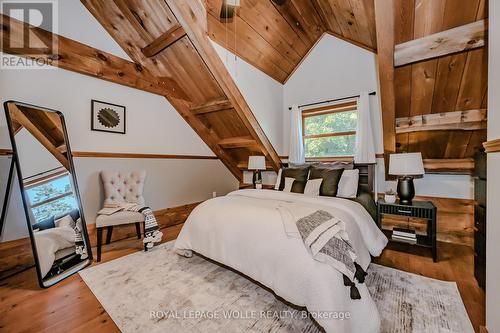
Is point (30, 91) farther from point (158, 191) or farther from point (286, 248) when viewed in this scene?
point (286, 248)

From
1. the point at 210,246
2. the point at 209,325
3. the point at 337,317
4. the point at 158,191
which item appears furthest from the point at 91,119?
the point at 337,317

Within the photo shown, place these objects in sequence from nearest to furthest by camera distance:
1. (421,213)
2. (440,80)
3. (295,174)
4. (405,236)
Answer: (440,80) → (421,213) → (405,236) → (295,174)

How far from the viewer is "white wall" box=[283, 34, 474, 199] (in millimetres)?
2732

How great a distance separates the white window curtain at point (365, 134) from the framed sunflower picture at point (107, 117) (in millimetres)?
3334

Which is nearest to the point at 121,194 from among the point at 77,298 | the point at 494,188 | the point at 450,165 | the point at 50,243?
the point at 50,243

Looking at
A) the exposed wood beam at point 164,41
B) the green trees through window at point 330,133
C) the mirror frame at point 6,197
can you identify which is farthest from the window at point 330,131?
the mirror frame at point 6,197

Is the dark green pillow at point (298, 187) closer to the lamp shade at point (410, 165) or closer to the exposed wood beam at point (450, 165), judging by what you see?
the lamp shade at point (410, 165)

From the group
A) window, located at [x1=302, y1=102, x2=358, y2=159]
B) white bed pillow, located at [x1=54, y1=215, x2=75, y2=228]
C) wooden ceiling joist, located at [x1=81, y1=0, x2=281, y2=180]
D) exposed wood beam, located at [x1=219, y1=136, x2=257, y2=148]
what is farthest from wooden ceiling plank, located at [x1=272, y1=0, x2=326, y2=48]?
white bed pillow, located at [x1=54, y1=215, x2=75, y2=228]

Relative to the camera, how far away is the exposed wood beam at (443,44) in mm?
1668

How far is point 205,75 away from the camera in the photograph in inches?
114

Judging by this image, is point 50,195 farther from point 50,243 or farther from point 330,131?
point 330,131

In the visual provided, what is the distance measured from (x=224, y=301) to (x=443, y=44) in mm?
2733

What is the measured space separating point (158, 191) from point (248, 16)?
8.96ft

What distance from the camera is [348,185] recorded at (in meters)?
2.72
